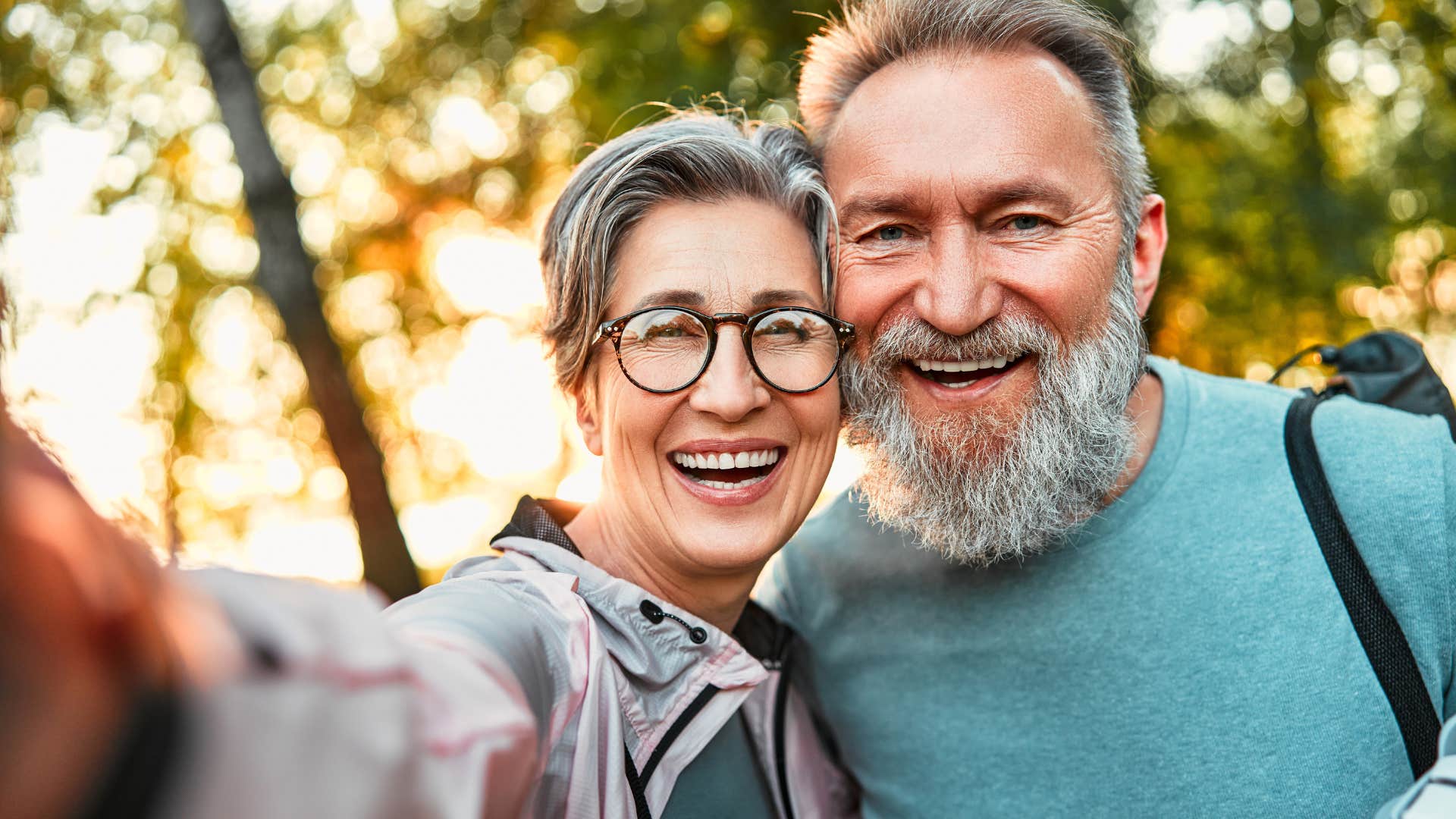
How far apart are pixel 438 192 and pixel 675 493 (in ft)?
32.3

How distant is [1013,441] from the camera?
2.38 metres

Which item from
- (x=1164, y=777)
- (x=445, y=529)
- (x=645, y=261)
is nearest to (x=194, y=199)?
(x=445, y=529)

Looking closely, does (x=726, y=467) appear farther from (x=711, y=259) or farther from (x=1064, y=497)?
(x=1064, y=497)

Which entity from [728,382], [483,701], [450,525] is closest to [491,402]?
[450,525]

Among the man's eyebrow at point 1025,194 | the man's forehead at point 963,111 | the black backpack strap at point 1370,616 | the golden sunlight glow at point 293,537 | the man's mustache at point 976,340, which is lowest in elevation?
the golden sunlight glow at point 293,537

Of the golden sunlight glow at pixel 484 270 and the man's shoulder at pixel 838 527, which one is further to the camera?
the golden sunlight glow at pixel 484 270

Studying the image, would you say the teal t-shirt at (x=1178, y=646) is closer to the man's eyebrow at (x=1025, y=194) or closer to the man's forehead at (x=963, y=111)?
the man's eyebrow at (x=1025, y=194)

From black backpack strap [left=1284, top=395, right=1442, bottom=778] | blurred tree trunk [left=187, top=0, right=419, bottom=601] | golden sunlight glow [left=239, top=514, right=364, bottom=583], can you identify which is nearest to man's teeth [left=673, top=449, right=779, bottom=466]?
black backpack strap [left=1284, top=395, right=1442, bottom=778]

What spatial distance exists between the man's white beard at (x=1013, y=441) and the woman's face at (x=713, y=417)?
24 centimetres

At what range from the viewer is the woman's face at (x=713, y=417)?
2.11 m

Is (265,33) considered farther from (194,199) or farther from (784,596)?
(784,596)

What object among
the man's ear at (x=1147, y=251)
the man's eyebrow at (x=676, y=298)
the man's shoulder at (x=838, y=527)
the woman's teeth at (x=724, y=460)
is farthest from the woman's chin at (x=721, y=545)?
the man's ear at (x=1147, y=251)

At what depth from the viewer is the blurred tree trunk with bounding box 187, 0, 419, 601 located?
533 centimetres

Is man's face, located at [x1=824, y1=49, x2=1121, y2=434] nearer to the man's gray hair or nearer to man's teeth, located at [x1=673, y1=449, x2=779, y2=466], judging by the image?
the man's gray hair
